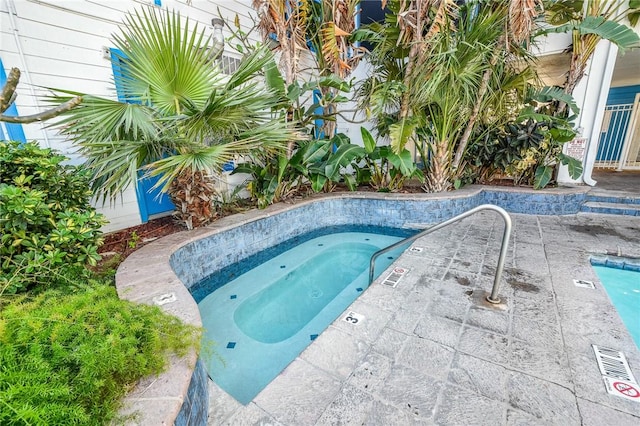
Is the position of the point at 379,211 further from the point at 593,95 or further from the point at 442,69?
the point at 593,95

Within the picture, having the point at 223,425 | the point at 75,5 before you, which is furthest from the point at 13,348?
the point at 75,5

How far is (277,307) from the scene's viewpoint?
3332 mm

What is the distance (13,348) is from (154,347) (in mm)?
527

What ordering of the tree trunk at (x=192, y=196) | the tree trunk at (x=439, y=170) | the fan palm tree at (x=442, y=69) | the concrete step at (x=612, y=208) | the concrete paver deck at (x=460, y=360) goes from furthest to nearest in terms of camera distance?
the tree trunk at (x=439, y=170)
the concrete step at (x=612, y=208)
the fan palm tree at (x=442, y=69)
the tree trunk at (x=192, y=196)
the concrete paver deck at (x=460, y=360)

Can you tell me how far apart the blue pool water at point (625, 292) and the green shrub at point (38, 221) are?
514cm

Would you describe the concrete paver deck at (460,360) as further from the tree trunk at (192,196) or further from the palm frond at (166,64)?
the palm frond at (166,64)

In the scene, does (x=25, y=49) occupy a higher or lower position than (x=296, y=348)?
higher

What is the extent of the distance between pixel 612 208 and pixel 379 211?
4424 millimetres

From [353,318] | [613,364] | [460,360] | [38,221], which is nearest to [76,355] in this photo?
[38,221]

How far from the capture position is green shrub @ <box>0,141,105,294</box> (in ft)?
6.48

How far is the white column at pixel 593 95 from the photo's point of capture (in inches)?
221

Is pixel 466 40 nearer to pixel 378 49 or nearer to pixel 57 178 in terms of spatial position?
pixel 378 49

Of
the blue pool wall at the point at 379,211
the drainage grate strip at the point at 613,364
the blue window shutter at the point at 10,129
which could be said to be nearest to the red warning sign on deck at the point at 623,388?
the drainage grate strip at the point at 613,364

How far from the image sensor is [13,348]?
44.4 inches
